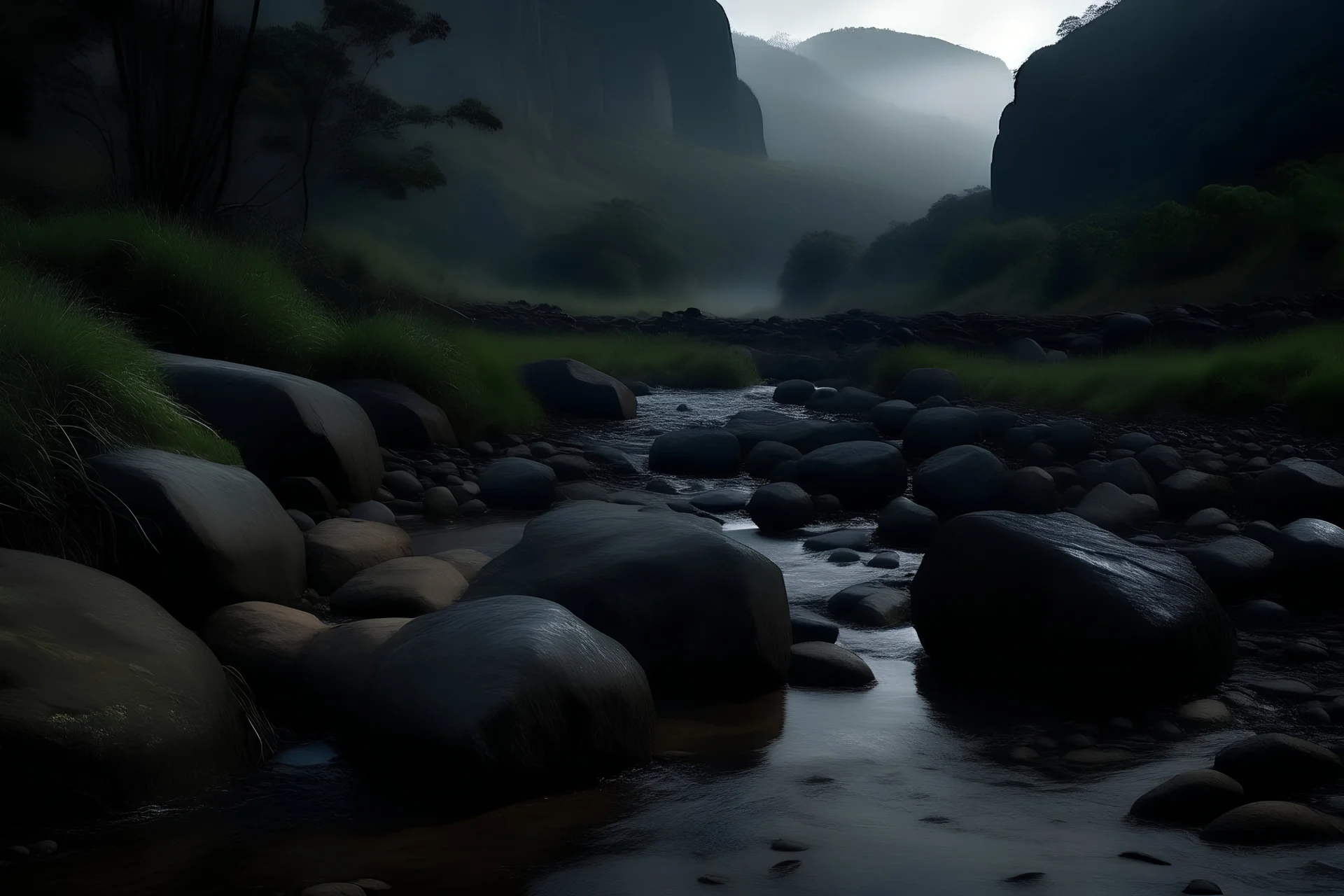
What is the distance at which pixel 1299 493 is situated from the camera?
5992 mm

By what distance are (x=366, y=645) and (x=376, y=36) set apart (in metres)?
20.8

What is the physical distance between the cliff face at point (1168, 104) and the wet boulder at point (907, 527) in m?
21.6

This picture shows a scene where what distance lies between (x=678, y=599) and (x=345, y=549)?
5.31ft

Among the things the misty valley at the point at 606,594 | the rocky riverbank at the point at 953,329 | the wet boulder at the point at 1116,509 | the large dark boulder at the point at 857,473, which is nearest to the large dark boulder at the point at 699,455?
the misty valley at the point at 606,594

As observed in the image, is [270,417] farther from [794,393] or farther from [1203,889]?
[794,393]

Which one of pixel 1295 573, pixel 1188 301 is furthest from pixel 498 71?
pixel 1295 573

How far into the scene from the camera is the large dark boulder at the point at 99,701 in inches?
93.8

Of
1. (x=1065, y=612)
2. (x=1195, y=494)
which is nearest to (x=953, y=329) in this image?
(x=1195, y=494)

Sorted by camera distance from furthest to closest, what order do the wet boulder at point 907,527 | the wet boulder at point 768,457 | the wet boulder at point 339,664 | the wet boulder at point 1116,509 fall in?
the wet boulder at point 768,457, the wet boulder at point 1116,509, the wet boulder at point 907,527, the wet boulder at point 339,664

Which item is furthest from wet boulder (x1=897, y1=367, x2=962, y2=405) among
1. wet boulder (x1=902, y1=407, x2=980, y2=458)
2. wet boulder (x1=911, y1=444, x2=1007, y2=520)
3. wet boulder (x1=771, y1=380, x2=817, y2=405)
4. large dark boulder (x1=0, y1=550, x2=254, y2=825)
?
large dark boulder (x1=0, y1=550, x2=254, y2=825)

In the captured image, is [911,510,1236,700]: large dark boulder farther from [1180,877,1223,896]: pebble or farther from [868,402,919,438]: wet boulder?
[868,402,919,438]: wet boulder

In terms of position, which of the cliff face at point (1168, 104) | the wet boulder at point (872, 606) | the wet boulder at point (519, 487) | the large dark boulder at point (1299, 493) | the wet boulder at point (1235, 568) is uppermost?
the cliff face at point (1168, 104)

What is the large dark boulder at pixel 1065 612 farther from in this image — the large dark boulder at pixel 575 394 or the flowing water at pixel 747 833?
the large dark boulder at pixel 575 394

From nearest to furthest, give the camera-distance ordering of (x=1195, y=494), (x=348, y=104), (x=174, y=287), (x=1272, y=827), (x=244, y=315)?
(x=1272, y=827) < (x=1195, y=494) < (x=174, y=287) < (x=244, y=315) < (x=348, y=104)
